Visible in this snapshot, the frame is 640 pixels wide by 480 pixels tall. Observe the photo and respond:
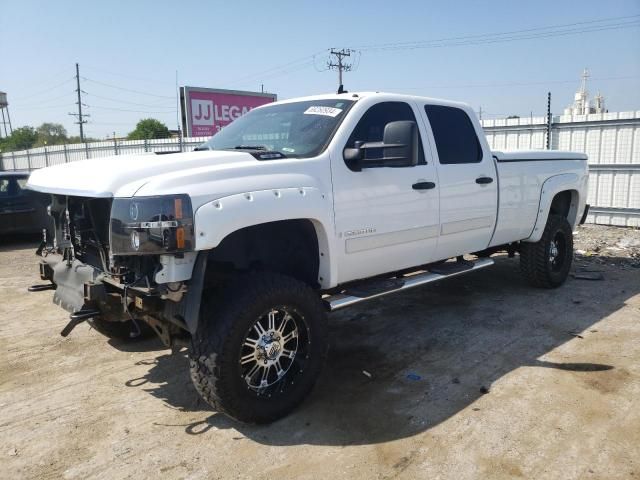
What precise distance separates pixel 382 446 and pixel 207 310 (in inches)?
51.9

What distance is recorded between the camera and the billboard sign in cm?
1524

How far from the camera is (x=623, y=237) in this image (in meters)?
9.96

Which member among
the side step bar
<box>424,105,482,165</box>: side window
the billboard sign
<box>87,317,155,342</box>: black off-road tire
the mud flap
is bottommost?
<box>87,317,155,342</box>: black off-road tire

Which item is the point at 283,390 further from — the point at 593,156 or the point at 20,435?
the point at 593,156

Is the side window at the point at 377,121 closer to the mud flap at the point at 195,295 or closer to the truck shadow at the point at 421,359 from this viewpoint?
the mud flap at the point at 195,295

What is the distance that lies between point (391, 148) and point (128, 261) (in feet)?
6.13

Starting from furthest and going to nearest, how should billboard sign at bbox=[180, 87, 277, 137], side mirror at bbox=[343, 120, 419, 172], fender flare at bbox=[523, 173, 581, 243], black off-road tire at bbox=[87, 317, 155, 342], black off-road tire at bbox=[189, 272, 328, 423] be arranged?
billboard sign at bbox=[180, 87, 277, 137] → fender flare at bbox=[523, 173, 581, 243] → black off-road tire at bbox=[87, 317, 155, 342] → side mirror at bbox=[343, 120, 419, 172] → black off-road tire at bbox=[189, 272, 328, 423]

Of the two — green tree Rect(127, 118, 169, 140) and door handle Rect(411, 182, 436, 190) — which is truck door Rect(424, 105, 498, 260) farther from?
green tree Rect(127, 118, 169, 140)

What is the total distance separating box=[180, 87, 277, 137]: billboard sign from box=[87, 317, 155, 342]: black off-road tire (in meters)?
11.2

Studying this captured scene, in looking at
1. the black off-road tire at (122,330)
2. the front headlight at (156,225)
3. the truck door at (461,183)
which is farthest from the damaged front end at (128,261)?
the truck door at (461,183)

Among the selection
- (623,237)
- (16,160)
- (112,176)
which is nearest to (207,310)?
(112,176)

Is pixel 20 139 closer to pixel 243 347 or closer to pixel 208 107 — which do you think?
pixel 208 107

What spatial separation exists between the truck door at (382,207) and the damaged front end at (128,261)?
1.21 meters

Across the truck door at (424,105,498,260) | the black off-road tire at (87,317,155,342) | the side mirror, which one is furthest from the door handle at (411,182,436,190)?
the black off-road tire at (87,317,155,342)
